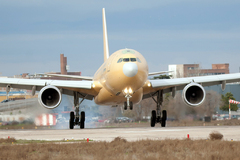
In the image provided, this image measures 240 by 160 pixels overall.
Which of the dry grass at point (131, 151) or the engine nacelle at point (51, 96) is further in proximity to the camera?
the engine nacelle at point (51, 96)

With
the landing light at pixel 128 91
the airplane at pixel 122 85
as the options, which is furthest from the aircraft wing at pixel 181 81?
the landing light at pixel 128 91

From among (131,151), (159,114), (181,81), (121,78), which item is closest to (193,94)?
(181,81)

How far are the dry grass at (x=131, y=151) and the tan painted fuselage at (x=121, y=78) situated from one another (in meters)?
9.05

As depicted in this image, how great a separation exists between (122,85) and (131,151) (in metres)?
11.5

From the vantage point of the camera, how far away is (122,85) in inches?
987

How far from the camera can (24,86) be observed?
101ft

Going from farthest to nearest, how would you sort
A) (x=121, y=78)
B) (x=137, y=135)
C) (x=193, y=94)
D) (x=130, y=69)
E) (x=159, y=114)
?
(x=159, y=114)
(x=193, y=94)
(x=121, y=78)
(x=130, y=69)
(x=137, y=135)

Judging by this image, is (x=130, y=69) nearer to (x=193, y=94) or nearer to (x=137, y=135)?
(x=137, y=135)

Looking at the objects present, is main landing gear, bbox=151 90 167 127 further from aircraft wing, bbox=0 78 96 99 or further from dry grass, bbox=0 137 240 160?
dry grass, bbox=0 137 240 160

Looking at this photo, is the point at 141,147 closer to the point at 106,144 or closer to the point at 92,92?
the point at 106,144

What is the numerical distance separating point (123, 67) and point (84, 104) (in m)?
17.7

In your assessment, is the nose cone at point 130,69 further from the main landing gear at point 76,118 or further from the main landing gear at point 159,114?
the main landing gear at point 76,118

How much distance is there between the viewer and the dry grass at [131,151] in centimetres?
1214

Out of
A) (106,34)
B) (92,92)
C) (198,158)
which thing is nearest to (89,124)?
(106,34)
